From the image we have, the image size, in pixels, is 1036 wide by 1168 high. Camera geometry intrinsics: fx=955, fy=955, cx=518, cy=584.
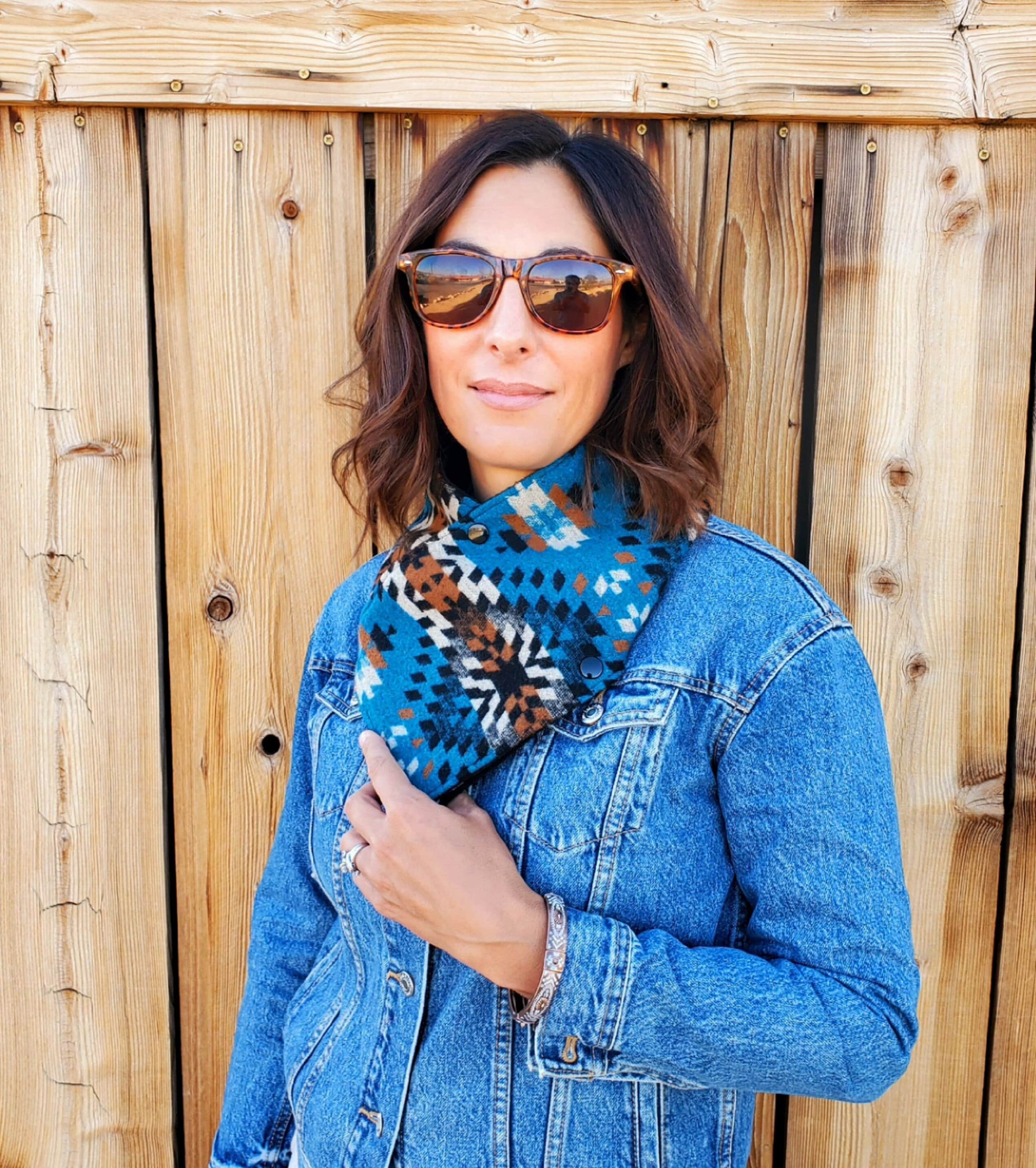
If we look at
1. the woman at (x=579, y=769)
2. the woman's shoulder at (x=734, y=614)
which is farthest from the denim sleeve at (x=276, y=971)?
the woman's shoulder at (x=734, y=614)

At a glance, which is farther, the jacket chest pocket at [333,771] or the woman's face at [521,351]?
the jacket chest pocket at [333,771]

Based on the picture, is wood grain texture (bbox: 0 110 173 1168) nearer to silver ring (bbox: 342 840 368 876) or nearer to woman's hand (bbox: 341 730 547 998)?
silver ring (bbox: 342 840 368 876)

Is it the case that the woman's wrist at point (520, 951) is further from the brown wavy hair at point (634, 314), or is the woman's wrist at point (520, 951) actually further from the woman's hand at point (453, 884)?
the brown wavy hair at point (634, 314)

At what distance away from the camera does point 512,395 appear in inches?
46.6

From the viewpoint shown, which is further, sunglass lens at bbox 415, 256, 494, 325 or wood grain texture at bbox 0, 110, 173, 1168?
wood grain texture at bbox 0, 110, 173, 1168

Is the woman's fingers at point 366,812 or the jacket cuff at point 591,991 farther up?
the woman's fingers at point 366,812

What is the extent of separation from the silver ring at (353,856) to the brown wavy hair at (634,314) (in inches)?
16.9

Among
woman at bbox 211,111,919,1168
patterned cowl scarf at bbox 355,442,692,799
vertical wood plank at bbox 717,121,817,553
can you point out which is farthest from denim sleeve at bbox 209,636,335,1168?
vertical wood plank at bbox 717,121,817,553

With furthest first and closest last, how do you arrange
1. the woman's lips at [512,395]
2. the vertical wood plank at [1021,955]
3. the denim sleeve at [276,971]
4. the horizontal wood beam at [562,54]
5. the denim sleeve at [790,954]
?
the vertical wood plank at [1021,955] → the horizontal wood beam at [562,54] → the denim sleeve at [276,971] → the woman's lips at [512,395] → the denim sleeve at [790,954]

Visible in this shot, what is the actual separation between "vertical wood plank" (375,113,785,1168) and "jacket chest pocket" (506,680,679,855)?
68 cm

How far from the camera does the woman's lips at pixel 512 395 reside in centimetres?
118

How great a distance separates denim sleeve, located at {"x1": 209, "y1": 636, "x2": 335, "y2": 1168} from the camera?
1.38 meters

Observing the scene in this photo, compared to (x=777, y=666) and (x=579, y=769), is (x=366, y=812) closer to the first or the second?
(x=579, y=769)

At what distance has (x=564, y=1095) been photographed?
3.60 feet
